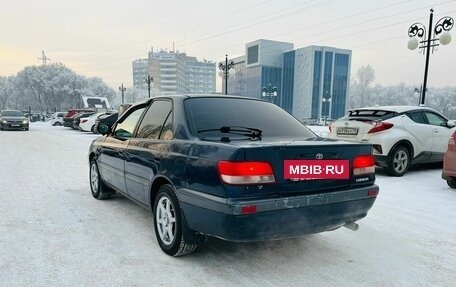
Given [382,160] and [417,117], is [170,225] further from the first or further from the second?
[417,117]

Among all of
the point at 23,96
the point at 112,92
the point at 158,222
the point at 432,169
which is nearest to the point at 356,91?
the point at 112,92

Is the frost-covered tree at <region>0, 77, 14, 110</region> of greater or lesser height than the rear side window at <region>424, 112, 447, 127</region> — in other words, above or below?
above

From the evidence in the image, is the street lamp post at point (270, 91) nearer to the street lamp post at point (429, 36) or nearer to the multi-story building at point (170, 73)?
the street lamp post at point (429, 36)

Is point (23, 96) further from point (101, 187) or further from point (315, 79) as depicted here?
point (101, 187)

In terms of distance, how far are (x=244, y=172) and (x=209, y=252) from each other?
1.17 metres

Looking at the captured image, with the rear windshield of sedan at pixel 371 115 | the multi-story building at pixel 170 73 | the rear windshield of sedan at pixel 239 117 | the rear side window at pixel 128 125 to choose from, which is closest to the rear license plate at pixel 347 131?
the rear windshield of sedan at pixel 371 115

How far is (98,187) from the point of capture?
523 centimetres

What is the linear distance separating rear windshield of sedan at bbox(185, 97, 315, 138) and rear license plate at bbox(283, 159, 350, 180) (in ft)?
2.10

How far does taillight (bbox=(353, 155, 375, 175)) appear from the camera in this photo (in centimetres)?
313

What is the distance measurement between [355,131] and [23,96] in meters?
89.3

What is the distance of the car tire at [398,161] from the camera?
714 centimetres

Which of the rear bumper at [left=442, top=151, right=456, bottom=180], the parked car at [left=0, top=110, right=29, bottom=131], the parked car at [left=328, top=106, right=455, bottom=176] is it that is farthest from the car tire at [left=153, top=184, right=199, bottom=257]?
the parked car at [left=0, top=110, right=29, bottom=131]

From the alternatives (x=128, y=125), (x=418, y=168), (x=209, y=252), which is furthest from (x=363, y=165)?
(x=418, y=168)

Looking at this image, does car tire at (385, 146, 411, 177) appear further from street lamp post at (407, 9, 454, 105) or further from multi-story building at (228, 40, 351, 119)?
multi-story building at (228, 40, 351, 119)
